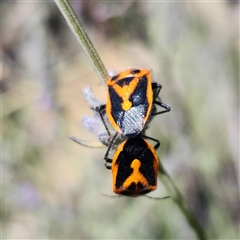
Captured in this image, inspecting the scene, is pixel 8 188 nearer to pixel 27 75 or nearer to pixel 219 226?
pixel 27 75

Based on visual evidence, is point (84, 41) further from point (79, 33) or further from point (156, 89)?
point (156, 89)

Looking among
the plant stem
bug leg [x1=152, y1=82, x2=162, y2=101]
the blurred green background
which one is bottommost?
the blurred green background

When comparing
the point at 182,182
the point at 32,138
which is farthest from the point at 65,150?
the point at 182,182

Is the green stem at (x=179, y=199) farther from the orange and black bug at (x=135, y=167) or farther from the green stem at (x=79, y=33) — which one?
the green stem at (x=79, y=33)

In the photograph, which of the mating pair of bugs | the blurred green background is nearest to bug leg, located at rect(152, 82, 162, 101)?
the mating pair of bugs

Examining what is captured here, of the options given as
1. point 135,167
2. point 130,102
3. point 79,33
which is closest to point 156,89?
point 130,102

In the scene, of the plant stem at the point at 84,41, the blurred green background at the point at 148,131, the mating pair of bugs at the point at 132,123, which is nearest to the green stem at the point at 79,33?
the plant stem at the point at 84,41

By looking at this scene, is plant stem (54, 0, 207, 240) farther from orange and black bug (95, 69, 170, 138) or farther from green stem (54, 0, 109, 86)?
orange and black bug (95, 69, 170, 138)
